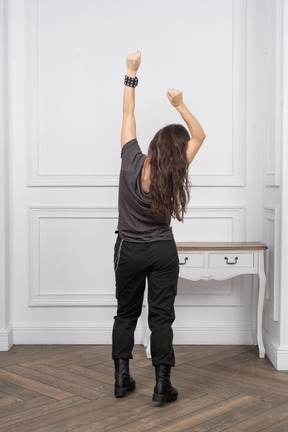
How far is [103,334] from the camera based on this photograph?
4.40 metres

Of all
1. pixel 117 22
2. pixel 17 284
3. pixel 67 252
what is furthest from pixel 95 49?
pixel 17 284

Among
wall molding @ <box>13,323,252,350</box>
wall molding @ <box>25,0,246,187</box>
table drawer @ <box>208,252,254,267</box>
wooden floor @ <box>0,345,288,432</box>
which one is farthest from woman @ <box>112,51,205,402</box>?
wall molding @ <box>25,0,246,187</box>

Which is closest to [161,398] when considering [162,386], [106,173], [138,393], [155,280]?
[162,386]

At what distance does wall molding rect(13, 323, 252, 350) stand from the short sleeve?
1811 millimetres

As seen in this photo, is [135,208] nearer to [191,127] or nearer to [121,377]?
[191,127]

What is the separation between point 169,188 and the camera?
2896 millimetres

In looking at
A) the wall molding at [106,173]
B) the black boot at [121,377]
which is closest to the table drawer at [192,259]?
the wall molding at [106,173]

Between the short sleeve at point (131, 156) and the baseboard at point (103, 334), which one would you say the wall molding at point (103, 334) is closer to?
the baseboard at point (103, 334)

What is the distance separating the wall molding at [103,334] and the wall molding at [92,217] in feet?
0.56

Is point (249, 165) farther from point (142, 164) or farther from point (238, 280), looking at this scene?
point (142, 164)

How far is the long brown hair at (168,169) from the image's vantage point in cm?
287

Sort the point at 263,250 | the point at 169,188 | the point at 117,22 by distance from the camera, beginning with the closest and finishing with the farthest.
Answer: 1. the point at 169,188
2. the point at 263,250
3. the point at 117,22

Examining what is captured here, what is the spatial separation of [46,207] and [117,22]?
1472 mm

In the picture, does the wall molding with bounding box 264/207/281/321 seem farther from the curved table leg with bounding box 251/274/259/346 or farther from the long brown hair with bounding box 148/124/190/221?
the long brown hair with bounding box 148/124/190/221
